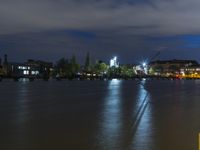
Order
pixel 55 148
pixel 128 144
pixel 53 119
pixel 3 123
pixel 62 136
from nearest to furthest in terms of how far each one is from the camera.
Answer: pixel 55 148 → pixel 128 144 → pixel 62 136 → pixel 3 123 → pixel 53 119

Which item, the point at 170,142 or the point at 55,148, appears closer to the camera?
the point at 55,148

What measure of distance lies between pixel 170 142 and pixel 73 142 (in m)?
2.87

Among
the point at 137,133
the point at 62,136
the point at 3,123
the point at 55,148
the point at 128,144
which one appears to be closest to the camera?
the point at 55,148

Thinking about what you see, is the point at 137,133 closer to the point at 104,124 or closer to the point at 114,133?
the point at 114,133

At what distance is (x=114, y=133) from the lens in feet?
52.8

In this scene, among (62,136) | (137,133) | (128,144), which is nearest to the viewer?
(128,144)

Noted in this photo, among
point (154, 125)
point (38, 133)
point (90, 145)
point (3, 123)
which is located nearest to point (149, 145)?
point (90, 145)

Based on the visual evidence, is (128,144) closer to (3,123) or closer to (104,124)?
(104,124)

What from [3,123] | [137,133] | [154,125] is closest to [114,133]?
[137,133]

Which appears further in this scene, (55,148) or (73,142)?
(73,142)

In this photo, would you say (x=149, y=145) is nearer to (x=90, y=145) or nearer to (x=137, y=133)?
(x=90, y=145)

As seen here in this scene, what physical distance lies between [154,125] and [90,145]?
624cm

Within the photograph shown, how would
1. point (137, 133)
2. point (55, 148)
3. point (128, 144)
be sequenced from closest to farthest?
point (55, 148) → point (128, 144) → point (137, 133)

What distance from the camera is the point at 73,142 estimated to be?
13938mm
